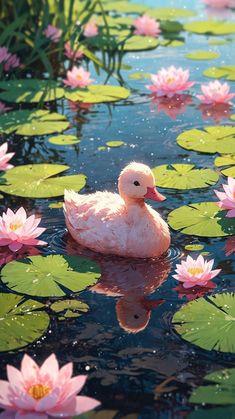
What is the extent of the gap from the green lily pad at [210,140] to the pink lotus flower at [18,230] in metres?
1.60

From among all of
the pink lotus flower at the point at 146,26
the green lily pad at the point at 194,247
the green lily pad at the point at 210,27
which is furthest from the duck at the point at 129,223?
the green lily pad at the point at 210,27

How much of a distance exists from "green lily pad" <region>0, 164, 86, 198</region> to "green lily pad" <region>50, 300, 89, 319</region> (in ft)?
3.99

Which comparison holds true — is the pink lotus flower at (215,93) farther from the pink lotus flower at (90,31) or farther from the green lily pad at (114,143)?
the pink lotus flower at (90,31)

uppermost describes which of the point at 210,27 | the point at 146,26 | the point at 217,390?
the point at 217,390

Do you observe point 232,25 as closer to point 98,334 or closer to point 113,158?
point 113,158

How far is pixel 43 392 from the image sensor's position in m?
2.78

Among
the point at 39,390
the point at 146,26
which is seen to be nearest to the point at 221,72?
the point at 146,26

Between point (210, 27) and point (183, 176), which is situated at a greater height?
point (183, 176)

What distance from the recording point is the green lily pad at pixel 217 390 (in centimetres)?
284

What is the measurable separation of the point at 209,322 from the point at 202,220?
1.04 m

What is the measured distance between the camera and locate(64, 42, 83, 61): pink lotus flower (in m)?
7.12

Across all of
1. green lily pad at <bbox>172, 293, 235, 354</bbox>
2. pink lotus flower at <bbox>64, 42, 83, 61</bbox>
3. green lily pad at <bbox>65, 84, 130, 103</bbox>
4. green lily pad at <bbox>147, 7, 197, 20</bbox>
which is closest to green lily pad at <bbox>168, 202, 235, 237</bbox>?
green lily pad at <bbox>172, 293, 235, 354</bbox>

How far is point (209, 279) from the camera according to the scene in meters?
3.68

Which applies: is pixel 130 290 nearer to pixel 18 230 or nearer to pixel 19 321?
pixel 19 321
